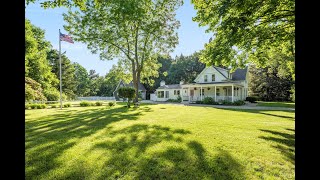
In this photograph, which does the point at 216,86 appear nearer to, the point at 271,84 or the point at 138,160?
the point at 271,84

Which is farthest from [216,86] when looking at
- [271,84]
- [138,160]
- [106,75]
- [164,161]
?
[138,160]

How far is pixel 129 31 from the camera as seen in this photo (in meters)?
23.1

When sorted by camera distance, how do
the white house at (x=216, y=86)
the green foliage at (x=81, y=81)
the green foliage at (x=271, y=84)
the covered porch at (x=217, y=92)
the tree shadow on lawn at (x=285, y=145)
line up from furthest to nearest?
1. the green foliage at (x=81, y=81)
2. the green foliage at (x=271, y=84)
3. the white house at (x=216, y=86)
4. the covered porch at (x=217, y=92)
5. the tree shadow on lawn at (x=285, y=145)

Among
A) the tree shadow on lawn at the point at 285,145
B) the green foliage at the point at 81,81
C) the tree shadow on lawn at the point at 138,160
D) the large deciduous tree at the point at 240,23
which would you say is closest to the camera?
the tree shadow on lawn at the point at 138,160

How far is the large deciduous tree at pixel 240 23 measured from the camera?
692 centimetres

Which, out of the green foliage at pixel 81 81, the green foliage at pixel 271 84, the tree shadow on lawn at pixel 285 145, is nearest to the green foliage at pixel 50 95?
the green foliage at pixel 81 81

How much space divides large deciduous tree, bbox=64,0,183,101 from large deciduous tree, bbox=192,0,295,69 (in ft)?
42.3

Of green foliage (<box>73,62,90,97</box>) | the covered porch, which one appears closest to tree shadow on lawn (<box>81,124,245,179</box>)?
the covered porch

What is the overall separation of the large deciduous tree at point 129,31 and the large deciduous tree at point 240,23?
42.3 feet

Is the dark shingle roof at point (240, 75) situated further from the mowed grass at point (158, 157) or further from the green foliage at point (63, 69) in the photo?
the green foliage at point (63, 69)

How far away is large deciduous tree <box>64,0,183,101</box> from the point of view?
67.7 feet

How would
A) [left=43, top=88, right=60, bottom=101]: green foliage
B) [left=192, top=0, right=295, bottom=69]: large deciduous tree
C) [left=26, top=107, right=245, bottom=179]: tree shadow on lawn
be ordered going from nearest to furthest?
[left=26, top=107, right=245, bottom=179]: tree shadow on lawn → [left=192, top=0, right=295, bottom=69]: large deciduous tree → [left=43, top=88, right=60, bottom=101]: green foliage

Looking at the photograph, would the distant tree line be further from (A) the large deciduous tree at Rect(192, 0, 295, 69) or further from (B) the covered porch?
(B) the covered porch
